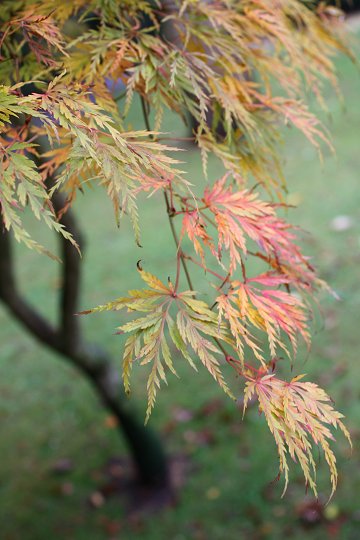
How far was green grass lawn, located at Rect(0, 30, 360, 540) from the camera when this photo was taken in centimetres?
368

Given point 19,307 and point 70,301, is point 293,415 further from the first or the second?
point 19,307

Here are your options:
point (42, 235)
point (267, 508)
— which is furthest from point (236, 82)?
point (42, 235)

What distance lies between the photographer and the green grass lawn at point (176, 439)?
145 inches

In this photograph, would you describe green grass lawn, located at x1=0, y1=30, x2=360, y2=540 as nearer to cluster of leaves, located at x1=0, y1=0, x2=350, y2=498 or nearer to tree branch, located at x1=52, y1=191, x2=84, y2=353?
tree branch, located at x1=52, y1=191, x2=84, y2=353

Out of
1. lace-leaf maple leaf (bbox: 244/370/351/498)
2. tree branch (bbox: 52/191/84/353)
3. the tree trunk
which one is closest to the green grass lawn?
the tree trunk

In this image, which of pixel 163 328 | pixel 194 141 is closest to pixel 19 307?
pixel 194 141

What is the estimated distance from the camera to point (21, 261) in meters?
7.48

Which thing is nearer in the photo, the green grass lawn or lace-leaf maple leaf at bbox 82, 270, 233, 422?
lace-leaf maple leaf at bbox 82, 270, 233, 422

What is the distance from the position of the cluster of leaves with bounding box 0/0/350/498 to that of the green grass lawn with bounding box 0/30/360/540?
1.61 metres

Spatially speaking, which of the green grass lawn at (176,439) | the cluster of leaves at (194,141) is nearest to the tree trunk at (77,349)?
the green grass lawn at (176,439)

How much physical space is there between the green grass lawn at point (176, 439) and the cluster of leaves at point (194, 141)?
5.30 ft

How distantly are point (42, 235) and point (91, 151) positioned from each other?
23.2 ft

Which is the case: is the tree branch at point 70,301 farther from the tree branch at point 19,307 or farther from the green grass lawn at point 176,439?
the green grass lawn at point 176,439

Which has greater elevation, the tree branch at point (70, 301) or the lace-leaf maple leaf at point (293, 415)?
the lace-leaf maple leaf at point (293, 415)
